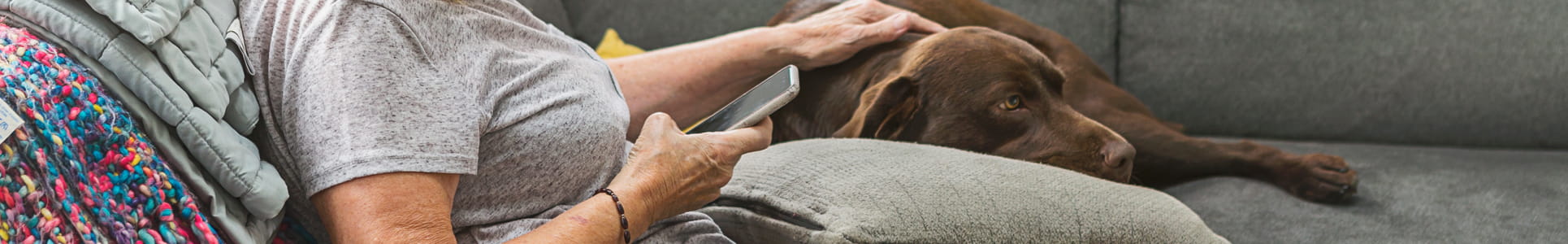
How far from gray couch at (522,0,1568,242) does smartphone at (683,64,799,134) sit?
2.40ft

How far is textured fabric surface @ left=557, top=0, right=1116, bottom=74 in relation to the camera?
76.7 inches

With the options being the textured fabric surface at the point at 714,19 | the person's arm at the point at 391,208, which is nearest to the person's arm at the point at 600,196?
the person's arm at the point at 391,208

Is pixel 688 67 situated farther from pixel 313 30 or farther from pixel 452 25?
pixel 313 30

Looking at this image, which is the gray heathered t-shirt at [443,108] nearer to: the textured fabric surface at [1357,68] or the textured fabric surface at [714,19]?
the textured fabric surface at [714,19]

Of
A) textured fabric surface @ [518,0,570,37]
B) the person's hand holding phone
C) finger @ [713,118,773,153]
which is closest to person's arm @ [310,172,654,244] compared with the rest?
the person's hand holding phone

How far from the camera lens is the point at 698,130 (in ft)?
3.65

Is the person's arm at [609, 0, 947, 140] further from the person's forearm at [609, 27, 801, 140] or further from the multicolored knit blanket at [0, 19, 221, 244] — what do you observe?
the multicolored knit blanket at [0, 19, 221, 244]

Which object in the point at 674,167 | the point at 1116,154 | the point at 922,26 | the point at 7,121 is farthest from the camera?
the point at 922,26

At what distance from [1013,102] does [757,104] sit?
14.5 inches

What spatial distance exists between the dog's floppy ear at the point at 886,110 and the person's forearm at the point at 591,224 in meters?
0.41

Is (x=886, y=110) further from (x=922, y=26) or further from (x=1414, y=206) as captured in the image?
(x=1414, y=206)

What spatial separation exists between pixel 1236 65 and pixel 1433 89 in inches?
12.8

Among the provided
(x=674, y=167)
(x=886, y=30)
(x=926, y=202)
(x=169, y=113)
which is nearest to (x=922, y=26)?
(x=886, y=30)

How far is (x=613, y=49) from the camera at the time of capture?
75.7 inches
